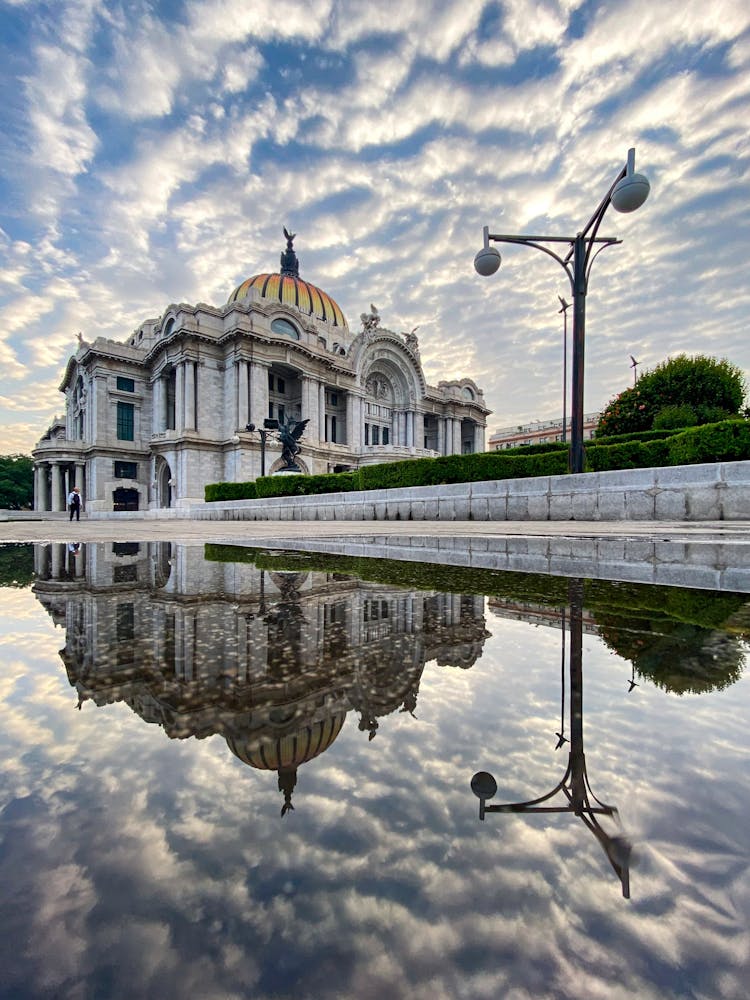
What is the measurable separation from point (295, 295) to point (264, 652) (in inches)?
1936

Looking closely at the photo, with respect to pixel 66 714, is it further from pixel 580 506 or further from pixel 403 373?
pixel 403 373

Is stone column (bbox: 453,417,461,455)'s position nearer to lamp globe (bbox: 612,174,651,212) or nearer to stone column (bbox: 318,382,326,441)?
stone column (bbox: 318,382,326,441)

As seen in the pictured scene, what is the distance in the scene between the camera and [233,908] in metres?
0.51

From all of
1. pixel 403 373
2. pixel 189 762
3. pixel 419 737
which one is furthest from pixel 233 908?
pixel 403 373

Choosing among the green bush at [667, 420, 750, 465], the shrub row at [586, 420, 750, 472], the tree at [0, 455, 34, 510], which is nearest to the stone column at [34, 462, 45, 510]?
the tree at [0, 455, 34, 510]

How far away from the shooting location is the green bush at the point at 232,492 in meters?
22.9

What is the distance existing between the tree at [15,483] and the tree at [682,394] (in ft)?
196

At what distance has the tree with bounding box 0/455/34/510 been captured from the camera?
5494 cm

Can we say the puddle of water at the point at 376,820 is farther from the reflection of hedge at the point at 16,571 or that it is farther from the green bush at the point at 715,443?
the green bush at the point at 715,443

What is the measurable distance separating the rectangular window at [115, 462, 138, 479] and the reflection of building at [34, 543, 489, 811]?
135 ft

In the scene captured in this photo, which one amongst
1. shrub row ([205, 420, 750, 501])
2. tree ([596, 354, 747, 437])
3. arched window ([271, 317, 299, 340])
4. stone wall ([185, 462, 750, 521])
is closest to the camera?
stone wall ([185, 462, 750, 521])

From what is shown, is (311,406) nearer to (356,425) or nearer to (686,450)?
(356,425)

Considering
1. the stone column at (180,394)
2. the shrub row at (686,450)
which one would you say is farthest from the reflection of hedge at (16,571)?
the stone column at (180,394)

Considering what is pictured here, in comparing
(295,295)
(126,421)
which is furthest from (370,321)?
(126,421)
